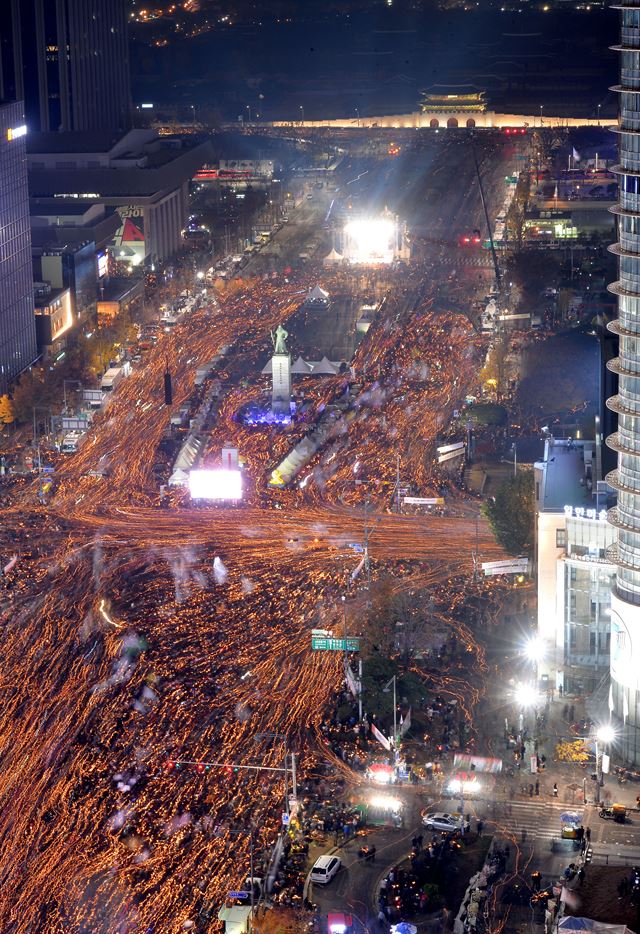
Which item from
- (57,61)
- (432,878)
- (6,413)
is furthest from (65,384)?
(57,61)

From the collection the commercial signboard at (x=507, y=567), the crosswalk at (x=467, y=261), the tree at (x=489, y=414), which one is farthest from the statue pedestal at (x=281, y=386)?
the crosswalk at (x=467, y=261)

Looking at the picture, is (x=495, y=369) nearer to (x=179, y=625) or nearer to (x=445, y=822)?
(x=179, y=625)

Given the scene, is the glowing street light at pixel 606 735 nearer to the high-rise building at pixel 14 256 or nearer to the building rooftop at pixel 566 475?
the building rooftop at pixel 566 475

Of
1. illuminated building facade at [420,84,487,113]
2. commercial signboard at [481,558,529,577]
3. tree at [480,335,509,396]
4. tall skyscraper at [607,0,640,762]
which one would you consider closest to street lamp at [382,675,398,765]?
tall skyscraper at [607,0,640,762]

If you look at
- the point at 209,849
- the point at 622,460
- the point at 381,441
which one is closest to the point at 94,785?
the point at 209,849

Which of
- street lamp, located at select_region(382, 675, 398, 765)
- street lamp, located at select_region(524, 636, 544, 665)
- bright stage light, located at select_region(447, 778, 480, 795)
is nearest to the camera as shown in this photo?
A: bright stage light, located at select_region(447, 778, 480, 795)

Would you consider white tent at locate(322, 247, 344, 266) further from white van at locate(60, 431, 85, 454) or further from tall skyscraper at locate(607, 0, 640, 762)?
tall skyscraper at locate(607, 0, 640, 762)

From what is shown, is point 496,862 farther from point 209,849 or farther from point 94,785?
point 94,785
